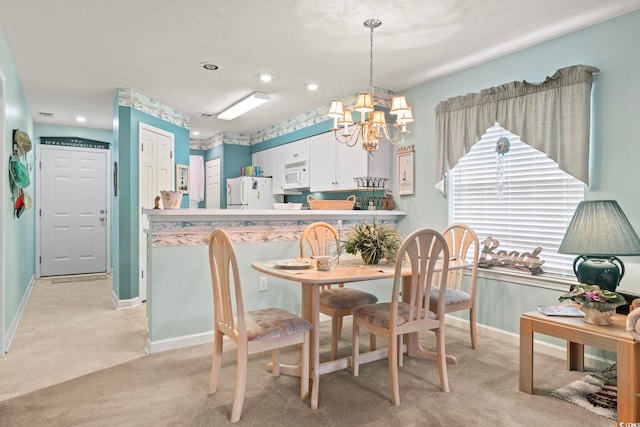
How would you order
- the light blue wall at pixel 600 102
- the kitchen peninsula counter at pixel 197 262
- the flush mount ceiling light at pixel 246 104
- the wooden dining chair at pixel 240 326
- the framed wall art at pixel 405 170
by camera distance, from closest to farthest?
the wooden dining chair at pixel 240 326 → the light blue wall at pixel 600 102 → the kitchen peninsula counter at pixel 197 262 → the framed wall art at pixel 405 170 → the flush mount ceiling light at pixel 246 104

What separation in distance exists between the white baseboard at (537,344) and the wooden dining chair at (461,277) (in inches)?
13.0

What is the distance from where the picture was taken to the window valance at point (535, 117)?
2.90 metres

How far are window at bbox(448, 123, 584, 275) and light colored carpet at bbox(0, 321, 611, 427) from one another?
951 mm

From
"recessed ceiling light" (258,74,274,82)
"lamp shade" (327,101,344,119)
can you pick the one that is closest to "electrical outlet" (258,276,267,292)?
"lamp shade" (327,101,344,119)

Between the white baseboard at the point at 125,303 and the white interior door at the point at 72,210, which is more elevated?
the white interior door at the point at 72,210

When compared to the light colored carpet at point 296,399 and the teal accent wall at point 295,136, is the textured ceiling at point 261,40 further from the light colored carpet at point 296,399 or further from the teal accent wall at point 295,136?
the light colored carpet at point 296,399

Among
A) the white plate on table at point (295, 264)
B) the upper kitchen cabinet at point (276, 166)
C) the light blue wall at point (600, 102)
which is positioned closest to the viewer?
the white plate on table at point (295, 264)

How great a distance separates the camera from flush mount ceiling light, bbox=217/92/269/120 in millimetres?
4684

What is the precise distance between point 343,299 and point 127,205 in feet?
10.0

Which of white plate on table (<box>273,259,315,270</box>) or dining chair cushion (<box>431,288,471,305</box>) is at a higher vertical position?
white plate on table (<box>273,259,315,270</box>)

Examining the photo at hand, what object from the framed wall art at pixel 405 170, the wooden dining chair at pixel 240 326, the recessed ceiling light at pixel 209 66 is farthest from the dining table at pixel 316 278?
the recessed ceiling light at pixel 209 66

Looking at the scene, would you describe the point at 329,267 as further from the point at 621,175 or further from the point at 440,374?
the point at 621,175

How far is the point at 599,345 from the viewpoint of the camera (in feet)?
7.09

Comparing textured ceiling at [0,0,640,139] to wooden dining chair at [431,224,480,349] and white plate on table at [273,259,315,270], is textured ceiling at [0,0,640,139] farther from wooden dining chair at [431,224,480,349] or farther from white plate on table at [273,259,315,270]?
white plate on table at [273,259,315,270]
